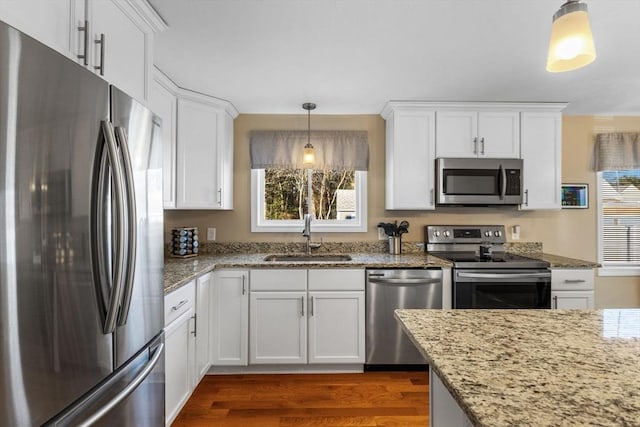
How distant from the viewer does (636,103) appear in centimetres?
304

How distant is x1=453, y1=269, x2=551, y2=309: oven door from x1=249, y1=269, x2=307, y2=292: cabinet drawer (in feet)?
3.99

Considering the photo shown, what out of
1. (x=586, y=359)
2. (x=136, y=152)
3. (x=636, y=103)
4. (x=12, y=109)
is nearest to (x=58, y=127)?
(x=12, y=109)

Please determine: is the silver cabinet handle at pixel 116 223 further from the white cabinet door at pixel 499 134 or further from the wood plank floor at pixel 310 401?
the white cabinet door at pixel 499 134

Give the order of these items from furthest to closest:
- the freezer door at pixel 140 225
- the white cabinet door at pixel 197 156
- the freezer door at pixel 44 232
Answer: the white cabinet door at pixel 197 156 < the freezer door at pixel 140 225 < the freezer door at pixel 44 232

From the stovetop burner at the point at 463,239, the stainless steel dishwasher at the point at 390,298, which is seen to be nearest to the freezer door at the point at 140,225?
the stainless steel dishwasher at the point at 390,298

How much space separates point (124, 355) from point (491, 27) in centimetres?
224

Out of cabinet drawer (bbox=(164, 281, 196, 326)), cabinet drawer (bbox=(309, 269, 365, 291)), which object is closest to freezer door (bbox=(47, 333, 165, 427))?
cabinet drawer (bbox=(164, 281, 196, 326))

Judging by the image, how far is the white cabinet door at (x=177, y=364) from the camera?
182cm

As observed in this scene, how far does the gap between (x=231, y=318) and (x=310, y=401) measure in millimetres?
836

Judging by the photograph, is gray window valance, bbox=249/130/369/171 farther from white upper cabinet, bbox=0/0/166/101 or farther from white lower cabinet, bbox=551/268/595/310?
white lower cabinet, bbox=551/268/595/310

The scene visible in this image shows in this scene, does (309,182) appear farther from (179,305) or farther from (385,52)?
(179,305)

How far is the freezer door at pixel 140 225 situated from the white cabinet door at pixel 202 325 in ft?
3.03

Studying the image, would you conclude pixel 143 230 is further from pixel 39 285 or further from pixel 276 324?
pixel 276 324

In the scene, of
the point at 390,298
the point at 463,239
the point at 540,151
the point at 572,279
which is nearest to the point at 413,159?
the point at 463,239
